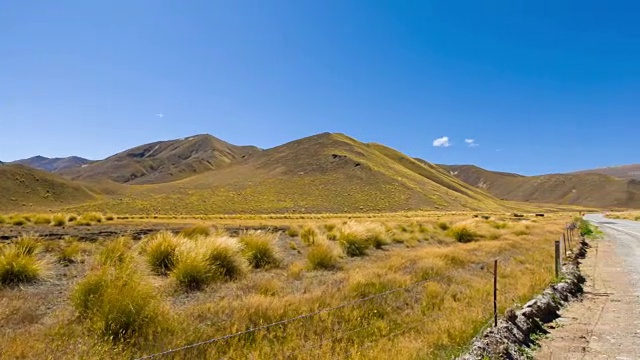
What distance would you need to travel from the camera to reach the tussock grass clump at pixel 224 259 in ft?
36.6

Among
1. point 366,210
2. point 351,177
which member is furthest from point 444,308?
point 351,177

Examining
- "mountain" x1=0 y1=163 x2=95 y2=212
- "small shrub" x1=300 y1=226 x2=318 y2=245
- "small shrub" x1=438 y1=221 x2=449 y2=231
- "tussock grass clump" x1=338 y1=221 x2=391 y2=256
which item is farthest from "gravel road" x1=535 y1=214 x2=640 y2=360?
"mountain" x1=0 y1=163 x2=95 y2=212

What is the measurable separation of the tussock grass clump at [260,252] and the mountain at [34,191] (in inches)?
3752

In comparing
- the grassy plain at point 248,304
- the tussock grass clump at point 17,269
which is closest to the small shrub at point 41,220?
the grassy plain at point 248,304

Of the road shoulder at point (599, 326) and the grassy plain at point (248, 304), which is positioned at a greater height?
the grassy plain at point (248, 304)

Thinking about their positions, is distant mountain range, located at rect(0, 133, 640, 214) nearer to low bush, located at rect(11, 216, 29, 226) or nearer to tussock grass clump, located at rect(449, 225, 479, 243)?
low bush, located at rect(11, 216, 29, 226)

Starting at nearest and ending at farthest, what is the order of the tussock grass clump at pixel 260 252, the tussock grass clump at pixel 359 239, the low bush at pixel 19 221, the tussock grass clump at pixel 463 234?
the tussock grass clump at pixel 260 252, the tussock grass clump at pixel 359 239, the tussock grass clump at pixel 463 234, the low bush at pixel 19 221

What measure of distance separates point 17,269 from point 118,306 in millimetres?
5376

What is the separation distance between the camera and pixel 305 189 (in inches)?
3910

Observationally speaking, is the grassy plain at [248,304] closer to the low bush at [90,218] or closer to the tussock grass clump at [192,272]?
the tussock grass clump at [192,272]

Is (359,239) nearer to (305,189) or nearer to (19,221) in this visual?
(19,221)

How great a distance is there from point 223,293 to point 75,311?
3028mm

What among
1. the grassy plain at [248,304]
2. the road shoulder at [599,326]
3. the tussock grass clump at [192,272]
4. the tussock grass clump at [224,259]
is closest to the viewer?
the grassy plain at [248,304]

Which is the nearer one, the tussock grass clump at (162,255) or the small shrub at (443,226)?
the tussock grass clump at (162,255)
